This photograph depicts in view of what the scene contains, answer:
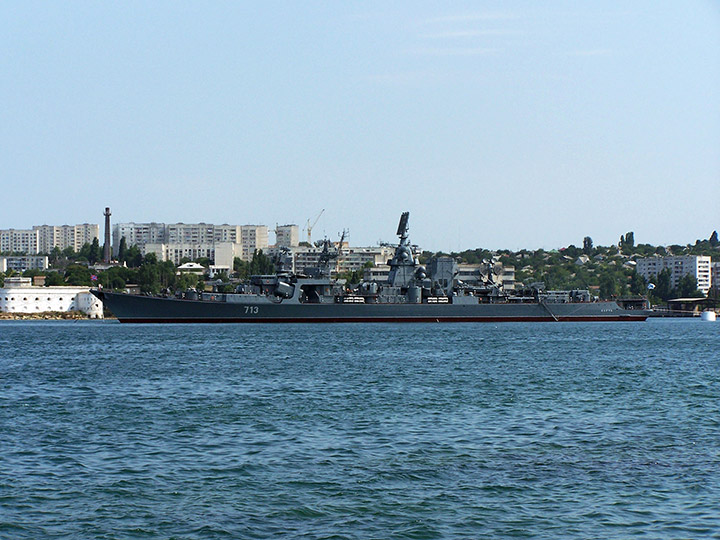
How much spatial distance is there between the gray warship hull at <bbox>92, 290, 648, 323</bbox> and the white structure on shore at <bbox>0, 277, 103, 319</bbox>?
57.1m

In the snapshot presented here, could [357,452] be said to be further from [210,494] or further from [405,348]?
[405,348]

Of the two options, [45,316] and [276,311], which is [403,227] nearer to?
[276,311]

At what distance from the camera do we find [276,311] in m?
89.2

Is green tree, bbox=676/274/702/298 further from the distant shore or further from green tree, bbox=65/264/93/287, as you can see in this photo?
green tree, bbox=65/264/93/287

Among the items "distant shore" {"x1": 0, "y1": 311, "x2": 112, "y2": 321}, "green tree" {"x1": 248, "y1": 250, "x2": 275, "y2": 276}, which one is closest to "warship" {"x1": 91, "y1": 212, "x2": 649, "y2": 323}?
"distant shore" {"x1": 0, "y1": 311, "x2": 112, "y2": 321}

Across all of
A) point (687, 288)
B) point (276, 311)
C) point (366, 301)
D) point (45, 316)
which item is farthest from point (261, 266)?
point (687, 288)

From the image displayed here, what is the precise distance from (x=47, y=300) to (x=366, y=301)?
244 feet

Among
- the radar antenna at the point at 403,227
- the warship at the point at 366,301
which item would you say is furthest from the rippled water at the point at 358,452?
the radar antenna at the point at 403,227

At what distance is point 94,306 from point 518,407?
12971cm

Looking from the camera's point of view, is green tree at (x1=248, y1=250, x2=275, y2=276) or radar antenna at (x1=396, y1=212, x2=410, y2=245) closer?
radar antenna at (x1=396, y1=212, x2=410, y2=245)

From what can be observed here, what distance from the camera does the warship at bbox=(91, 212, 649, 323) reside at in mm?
89188

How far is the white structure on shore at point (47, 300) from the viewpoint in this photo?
14338cm

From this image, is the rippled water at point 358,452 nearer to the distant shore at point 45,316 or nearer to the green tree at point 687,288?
the distant shore at point 45,316

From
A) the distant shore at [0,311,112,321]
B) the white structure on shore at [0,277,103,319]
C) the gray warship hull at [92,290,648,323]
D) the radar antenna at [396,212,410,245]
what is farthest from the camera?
the white structure on shore at [0,277,103,319]
